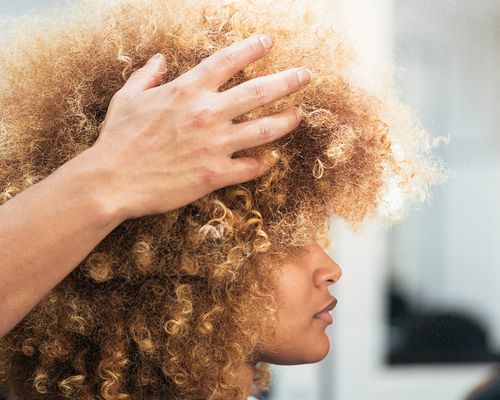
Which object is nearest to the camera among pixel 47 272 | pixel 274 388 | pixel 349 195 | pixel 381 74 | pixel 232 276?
pixel 47 272

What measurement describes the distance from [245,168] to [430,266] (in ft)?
7.05

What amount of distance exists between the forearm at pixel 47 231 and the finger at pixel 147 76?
0.50 feet

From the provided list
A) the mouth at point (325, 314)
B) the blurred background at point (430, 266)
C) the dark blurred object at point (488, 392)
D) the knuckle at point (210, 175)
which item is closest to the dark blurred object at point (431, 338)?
the blurred background at point (430, 266)

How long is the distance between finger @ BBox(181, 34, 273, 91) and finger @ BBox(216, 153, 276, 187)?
0.11 metres

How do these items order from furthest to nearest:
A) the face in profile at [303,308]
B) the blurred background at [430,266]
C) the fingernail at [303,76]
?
the blurred background at [430,266], the face in profile at [303,308], the fingernail at [303,76]

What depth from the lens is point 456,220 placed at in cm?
310

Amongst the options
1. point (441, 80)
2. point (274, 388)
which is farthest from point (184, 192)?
point (441, 80)

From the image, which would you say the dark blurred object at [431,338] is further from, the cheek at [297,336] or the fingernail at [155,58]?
the fingernail at [155,58]

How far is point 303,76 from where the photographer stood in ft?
3.71

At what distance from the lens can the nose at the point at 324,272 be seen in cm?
130

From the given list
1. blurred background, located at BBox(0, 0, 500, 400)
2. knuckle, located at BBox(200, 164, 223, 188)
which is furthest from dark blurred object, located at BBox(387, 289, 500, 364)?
knuckle, located at BBox(200, 164, 223, 188)

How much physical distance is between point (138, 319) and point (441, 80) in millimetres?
2233

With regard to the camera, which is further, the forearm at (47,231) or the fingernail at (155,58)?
the fingernail at (155,58)

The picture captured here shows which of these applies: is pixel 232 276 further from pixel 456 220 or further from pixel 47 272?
pixel 456 220
